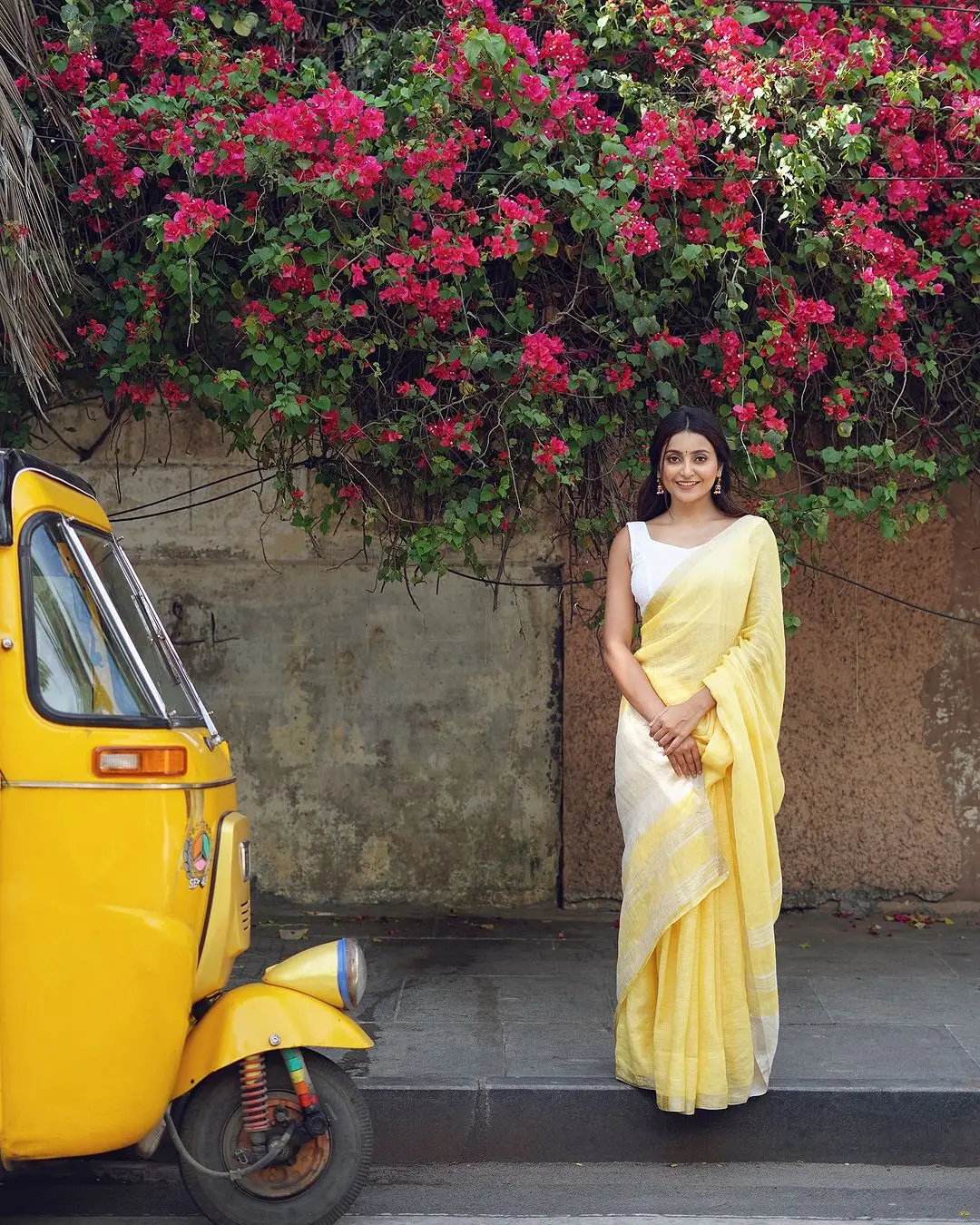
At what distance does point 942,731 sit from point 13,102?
15.9 ft

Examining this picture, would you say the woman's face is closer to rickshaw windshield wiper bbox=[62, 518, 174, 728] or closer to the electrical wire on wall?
rickshaw windshield wiper bbox=[62, 518, 174, 728]

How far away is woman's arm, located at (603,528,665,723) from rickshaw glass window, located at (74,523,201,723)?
51.0 inches

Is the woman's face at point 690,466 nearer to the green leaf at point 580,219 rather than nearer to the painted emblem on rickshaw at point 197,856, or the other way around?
the green leaf at point 580,219

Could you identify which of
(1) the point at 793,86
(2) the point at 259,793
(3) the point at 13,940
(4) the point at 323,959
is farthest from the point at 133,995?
(1) the point at 793,86

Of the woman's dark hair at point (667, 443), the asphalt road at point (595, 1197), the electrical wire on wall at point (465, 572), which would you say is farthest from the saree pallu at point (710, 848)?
the electrical wire on wall at point (465, 572)

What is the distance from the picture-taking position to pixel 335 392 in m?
4.88

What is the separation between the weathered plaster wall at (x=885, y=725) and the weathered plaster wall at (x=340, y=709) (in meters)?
0.56

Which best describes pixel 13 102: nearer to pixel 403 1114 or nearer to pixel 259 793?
pixel 259 793

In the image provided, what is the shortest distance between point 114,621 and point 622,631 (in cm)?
163

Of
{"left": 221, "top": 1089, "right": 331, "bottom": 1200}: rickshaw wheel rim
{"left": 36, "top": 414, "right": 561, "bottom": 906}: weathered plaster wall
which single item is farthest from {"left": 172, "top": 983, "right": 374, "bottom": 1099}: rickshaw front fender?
{"left": 36, "top": 414, "right": 561, "bottom": 906}: weathered plaster wall

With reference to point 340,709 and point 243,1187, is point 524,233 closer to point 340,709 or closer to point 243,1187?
point 340,709

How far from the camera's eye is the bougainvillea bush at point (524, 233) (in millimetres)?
4715

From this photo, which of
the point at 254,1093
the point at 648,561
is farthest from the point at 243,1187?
the point at 648,561

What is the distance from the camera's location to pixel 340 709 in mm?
6387
